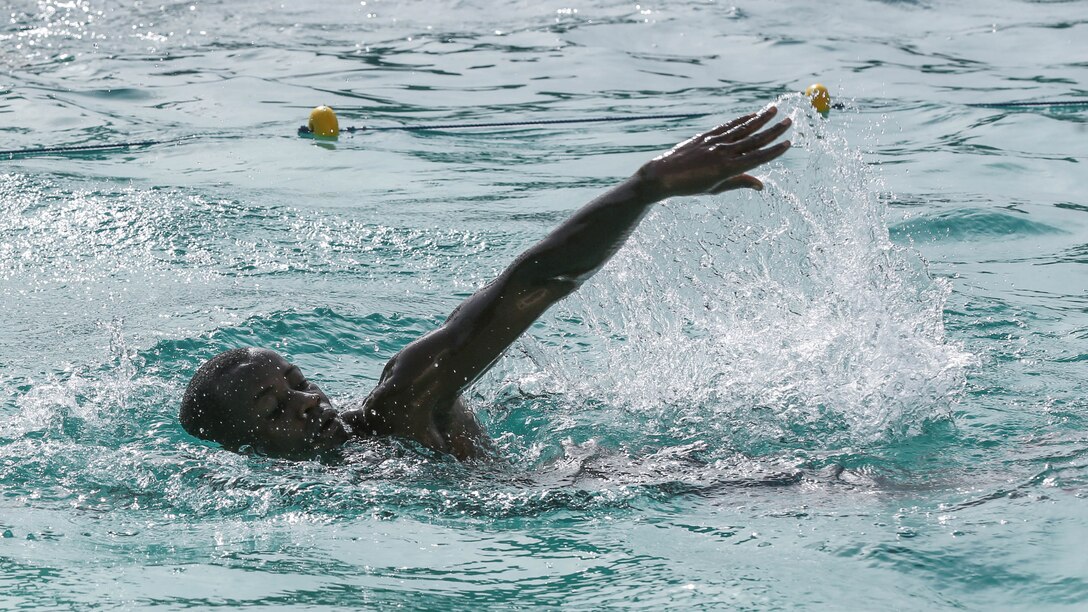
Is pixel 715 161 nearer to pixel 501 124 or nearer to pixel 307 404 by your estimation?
pixel 307 404

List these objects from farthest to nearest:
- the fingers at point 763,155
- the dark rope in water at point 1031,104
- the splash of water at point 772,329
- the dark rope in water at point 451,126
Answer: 1. the dark rope in water at point 1031,104
2. the dark rope in water at point 451,126
3. the splash of water at point 772,329
4. the fingers at point 763,155

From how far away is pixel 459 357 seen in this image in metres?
3.60

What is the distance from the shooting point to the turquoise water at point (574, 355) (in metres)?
3.43

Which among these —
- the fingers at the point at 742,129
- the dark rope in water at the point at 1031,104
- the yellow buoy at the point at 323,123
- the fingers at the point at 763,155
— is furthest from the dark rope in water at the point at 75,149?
the fingers at the point at 763,155

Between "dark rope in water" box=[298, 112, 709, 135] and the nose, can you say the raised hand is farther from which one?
"dark rope in water" box=[298, 112, 709, 135]

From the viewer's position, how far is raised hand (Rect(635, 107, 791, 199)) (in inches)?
129

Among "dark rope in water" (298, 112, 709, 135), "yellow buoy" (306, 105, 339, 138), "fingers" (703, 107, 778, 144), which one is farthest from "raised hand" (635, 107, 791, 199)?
"yellow buoy" (306, 105, 339, 138)

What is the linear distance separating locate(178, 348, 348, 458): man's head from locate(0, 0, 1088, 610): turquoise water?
0.30ft

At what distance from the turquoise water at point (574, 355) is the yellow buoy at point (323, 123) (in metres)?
0.22

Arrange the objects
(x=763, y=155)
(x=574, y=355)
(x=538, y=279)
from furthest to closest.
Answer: (x=574, y=355)
(x=538, y=279)
(x=763, y=155)

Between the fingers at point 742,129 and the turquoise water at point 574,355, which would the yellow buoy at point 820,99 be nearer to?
the turquoise water at point 574,355

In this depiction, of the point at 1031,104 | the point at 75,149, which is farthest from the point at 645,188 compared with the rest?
the point at 1031,104

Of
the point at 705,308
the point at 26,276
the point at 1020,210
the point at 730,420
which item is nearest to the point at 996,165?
the point at 1020,210

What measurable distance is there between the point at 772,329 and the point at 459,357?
1.83 meters
